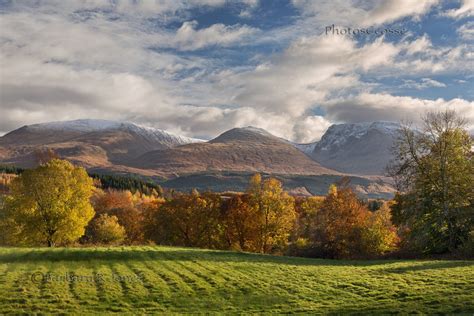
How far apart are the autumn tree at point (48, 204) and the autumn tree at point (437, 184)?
46.9 metres

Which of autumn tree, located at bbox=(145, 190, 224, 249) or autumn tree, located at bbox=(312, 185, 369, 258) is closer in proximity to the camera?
autumn tree, located at bbox=(312, 185, 369, 258)

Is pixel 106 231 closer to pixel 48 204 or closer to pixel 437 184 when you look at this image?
pixel 48 204

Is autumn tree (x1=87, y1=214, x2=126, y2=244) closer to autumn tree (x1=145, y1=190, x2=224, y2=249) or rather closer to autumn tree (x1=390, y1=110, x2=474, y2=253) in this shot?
autumn tree (x1=145, y1=190, x2=224, y2=249)

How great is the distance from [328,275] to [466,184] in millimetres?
25629

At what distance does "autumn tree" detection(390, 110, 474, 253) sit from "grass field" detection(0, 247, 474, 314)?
13236 mm

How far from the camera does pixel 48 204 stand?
201 ft

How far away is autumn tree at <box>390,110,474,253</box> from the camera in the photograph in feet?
154

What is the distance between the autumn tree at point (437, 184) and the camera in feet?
154

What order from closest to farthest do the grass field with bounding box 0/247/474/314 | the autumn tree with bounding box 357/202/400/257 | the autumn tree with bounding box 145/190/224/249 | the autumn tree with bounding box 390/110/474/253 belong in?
the grass field with bounding box 0/247/474/314 < the autumn tree with bounding box 390/110/474/253 < the autumn tree with bounding box 357/202/400/257 < the autumn tree with bounding box 145/190/224/249

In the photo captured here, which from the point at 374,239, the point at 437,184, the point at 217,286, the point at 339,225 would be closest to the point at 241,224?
the point at 339,225

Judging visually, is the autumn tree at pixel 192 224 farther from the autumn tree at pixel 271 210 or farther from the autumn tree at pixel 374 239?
the autumn tree at pixel 374 239

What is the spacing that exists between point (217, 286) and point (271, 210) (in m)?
46.9

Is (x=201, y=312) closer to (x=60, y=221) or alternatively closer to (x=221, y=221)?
(x=60, y=221)

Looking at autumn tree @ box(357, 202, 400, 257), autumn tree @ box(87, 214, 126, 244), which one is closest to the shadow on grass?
autumn tree @ box(357, 202, 400, 257)
